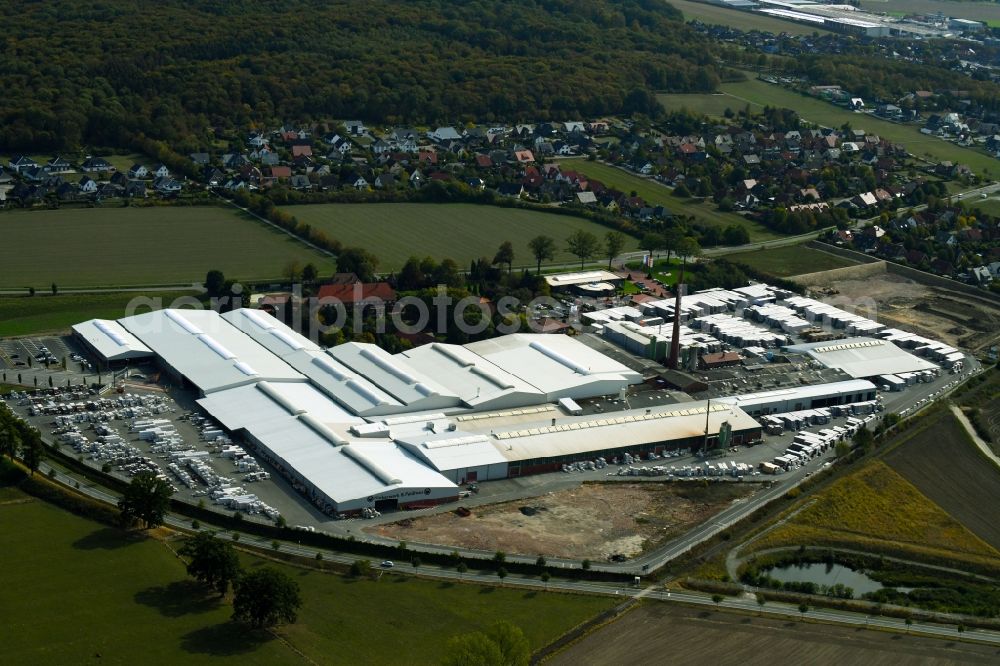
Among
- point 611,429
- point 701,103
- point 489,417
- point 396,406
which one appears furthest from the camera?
point 701,103

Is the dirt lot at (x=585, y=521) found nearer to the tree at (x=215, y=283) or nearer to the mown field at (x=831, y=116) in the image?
the tree at (x=215, y=283)

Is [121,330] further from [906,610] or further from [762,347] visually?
[906,610]

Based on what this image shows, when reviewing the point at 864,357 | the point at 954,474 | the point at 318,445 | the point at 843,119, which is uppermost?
the point at 843,119

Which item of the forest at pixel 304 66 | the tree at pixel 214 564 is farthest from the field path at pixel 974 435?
the forest at pixel 304 66

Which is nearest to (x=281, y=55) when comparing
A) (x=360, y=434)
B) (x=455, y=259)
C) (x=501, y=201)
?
(x=501, y=201)

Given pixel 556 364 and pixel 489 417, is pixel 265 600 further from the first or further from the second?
pixel 556 364

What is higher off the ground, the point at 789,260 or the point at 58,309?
the point at 789,260

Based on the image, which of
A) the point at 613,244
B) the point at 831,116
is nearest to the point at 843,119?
the point at 831,116
